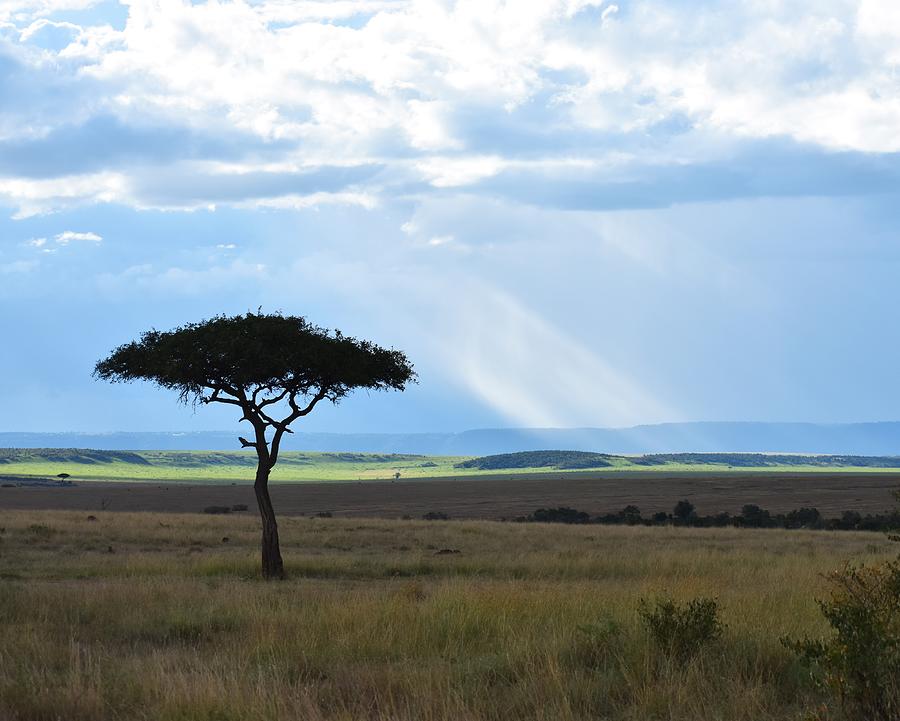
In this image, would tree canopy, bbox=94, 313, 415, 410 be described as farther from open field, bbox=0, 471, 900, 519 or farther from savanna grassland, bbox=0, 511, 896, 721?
open field, bbox=0, 471, 900, 519

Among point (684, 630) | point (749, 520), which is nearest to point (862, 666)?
point (684, 630)

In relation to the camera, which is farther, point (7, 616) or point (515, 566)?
point (515, 566)

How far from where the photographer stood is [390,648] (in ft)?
34.2

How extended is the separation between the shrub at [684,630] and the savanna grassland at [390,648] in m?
0.16

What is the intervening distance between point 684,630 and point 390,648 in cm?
303

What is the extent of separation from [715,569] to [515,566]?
4.75 m

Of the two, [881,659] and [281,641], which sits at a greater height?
[881,659]

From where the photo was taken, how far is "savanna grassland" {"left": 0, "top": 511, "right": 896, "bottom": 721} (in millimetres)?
7695

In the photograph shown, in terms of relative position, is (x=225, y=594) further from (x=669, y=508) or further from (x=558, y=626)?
(x=669, y=508)

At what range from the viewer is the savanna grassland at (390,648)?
25.2 ft

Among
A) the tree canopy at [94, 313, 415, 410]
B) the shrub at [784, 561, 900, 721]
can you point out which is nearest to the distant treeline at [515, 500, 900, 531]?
the tree canopy at [94, 313, 415, 410]

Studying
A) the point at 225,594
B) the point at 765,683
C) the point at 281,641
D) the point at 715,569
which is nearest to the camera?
the point at 765,683

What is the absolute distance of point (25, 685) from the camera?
817cm

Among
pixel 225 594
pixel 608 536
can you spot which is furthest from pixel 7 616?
pixel 608 536
